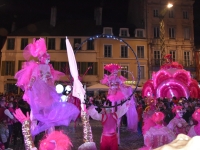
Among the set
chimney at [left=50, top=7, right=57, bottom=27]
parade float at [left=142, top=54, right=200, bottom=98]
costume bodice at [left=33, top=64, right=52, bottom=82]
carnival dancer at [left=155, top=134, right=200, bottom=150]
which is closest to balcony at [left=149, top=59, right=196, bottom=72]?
chimney at [left=50, top=7, right=57, bottom=27]

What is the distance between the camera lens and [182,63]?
34.3m

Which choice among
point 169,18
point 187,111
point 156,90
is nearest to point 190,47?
point 169,18

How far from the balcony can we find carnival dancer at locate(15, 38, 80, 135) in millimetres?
28595

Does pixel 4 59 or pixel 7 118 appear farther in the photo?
pixel 4 59

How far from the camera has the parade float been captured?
13836 millimetres

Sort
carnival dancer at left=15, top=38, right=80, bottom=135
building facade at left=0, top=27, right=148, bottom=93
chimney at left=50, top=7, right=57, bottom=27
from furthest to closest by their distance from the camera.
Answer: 1. chimney at left=50, top=7, right=57, bottom=27
2. building facade at left=0, top=27, right=148, bottom=93
3. carnival dancer at left=15, top=38, right=80, bottom=135

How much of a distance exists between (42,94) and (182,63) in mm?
31594

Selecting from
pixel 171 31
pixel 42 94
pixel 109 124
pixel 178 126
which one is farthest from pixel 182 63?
pixel 42 94

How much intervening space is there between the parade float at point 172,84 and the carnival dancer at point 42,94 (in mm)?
9014

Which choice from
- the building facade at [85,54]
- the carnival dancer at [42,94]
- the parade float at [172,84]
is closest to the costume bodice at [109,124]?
the carnival dancer at [42,94]

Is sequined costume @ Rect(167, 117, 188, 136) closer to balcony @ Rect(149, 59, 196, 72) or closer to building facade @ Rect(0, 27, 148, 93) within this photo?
building facade @ Rect(0, 27, 148, 93)

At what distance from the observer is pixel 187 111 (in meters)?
11.1

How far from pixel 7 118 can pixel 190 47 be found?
102ft

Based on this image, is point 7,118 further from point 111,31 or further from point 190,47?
point 190,47
